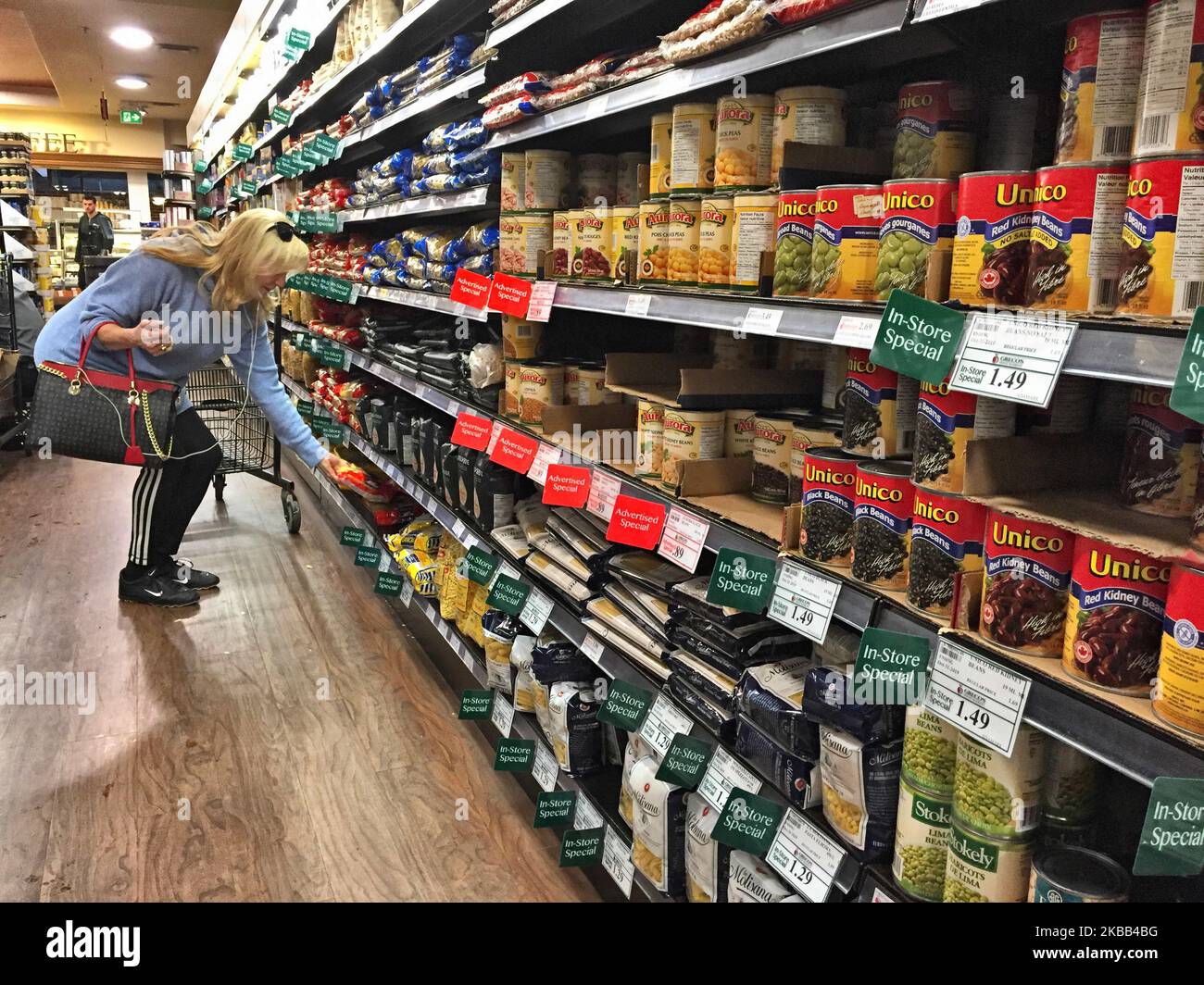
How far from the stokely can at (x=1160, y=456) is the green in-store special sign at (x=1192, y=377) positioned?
24 centimetres

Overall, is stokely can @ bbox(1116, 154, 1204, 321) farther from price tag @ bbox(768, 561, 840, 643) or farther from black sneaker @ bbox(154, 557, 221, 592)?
black sneaker @ bbox(154, 557, 221, 592)

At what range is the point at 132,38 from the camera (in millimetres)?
9922

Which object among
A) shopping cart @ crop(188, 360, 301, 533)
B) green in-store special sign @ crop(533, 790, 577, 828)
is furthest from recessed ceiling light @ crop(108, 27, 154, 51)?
green in-store special sign @ crop(533, 790, 577, 828)

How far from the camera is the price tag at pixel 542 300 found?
2.23 metres

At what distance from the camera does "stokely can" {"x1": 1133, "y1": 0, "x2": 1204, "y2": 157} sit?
2.82 ft

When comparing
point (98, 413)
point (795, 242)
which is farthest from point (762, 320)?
point (98, 413)

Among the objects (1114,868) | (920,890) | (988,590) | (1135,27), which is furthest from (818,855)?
Result: (1135,27)

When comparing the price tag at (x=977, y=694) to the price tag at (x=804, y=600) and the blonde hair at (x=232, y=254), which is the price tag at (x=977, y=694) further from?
the blonde hair at (x=232, y=254)

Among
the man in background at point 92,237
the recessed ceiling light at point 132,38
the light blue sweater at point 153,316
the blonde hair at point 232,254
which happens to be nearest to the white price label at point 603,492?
the light blue sweater at point 153,316

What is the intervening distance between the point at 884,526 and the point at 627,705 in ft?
2.79

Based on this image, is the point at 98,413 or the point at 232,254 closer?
the point at 98,413

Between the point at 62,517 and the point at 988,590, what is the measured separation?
547 cm

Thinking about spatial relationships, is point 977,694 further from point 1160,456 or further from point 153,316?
point 153,316

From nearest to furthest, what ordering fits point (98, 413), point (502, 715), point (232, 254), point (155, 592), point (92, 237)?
point (502, 715) → point (98, 413) → point (232, 254) → point (155, 592) → point (92, 237)
